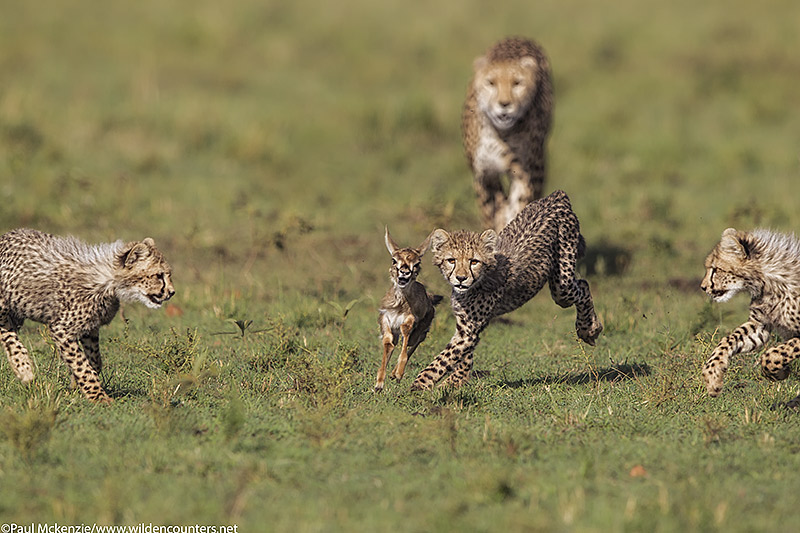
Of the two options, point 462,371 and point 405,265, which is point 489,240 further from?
point 462,371

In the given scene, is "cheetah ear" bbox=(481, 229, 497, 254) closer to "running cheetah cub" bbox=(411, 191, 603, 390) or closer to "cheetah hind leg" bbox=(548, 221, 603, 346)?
"running cheetah cub" bbox=(411, 191, 603, 390)

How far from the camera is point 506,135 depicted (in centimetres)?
1042

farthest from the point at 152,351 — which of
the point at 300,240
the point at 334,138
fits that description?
the point at 334,138

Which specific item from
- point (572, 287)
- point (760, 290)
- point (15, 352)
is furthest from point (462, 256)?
point (15, 352)

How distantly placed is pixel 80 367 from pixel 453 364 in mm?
2229

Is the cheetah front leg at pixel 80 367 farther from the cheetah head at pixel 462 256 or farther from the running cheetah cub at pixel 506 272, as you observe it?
the cheetah head at pixel 462 256

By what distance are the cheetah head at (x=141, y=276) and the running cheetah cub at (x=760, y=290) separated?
10.7ft

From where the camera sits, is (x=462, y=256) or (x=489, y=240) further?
(x=489, y=240)

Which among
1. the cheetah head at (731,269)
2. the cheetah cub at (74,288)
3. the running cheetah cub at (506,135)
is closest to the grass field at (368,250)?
the cheetah cub at (74,288)

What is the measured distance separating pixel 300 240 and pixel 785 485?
6309 mm

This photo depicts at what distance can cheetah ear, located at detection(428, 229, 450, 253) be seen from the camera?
286 inches

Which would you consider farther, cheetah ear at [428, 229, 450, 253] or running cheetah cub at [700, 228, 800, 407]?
cheetah ear at [428, 229, 450, 253]

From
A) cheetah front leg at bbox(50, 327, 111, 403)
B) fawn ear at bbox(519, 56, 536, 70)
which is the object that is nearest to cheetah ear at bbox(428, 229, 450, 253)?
cheetah front leg at bbox(50, 327, 111, 403)

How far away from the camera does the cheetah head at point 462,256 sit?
714cm
